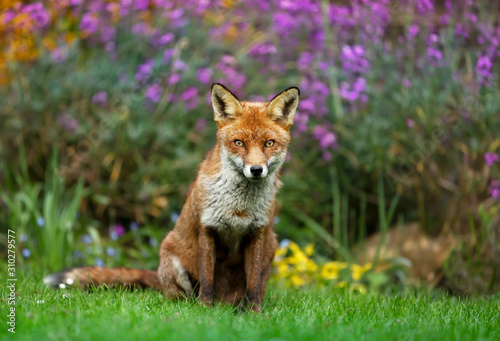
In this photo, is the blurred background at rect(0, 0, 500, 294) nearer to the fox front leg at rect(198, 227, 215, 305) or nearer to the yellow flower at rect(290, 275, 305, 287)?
the yellow flower at rect(290, 275, 305, 287)

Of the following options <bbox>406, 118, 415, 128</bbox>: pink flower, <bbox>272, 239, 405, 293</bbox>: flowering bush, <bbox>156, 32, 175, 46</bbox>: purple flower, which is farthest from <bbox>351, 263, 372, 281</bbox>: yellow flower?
<bbox>156, 32, 175, 46</bbox>: purple flower

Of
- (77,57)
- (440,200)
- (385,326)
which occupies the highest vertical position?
(77,57)

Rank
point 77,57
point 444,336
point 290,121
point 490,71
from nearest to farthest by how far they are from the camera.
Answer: point 444,336 → point 290,121 → point 490,71 → point 77,57

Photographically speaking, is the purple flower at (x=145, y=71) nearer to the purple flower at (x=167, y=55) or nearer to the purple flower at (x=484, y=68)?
the purple flower at (x=167, y=55)

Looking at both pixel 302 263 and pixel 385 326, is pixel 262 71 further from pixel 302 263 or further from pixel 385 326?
pixel 385 326

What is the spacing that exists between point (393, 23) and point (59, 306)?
20.8 feet

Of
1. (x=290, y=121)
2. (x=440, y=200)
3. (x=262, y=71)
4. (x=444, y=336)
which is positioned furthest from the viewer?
(x=262, y=71)

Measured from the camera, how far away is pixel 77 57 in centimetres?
718

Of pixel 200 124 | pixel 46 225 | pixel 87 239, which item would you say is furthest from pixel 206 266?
pixel 200 124

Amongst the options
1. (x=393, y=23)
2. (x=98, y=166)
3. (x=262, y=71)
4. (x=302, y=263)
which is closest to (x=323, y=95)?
(x=262, y=71)

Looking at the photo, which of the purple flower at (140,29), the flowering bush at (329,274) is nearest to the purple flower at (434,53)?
the flowering bush at (329,274)

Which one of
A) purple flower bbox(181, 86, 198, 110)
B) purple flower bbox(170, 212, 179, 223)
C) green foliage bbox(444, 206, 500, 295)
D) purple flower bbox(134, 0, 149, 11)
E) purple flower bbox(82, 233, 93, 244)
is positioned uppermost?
purple flower bbox(134, 0, 149, 11)

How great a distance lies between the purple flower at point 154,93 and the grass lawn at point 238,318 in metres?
3.09

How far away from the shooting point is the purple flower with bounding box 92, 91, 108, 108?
22.8 ft
